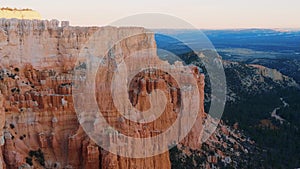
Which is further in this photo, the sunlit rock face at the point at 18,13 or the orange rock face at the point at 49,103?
the sunlit rock face at the point at 18,13

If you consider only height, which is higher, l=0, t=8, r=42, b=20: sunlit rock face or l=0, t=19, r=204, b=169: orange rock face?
l=0, t=8, r=42, b=20: sunlit rock face

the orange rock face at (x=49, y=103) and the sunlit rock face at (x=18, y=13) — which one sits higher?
the sunlit rock face at (x=18, y=13)

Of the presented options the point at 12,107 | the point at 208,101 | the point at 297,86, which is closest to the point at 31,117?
the point at 12,107

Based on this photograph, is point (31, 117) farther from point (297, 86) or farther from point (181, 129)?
point (297, 86)

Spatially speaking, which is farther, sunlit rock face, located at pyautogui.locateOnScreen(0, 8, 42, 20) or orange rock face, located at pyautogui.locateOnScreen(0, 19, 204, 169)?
sunlit rock face, located at pyautogui.locateOnScreen(0, 8, 42, 20)
